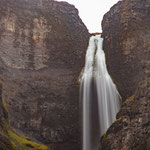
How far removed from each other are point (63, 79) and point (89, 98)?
5221 mm

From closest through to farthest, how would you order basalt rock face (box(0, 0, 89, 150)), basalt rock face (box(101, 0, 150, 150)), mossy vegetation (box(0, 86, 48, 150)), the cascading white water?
1. mossy vegetation (box(0, 86, 48, 150))
2. basalt rock face (box(101, 0, 150, 150))
3. the cascading white water
4. basalt rock face (box(0, 0, 89, 150))

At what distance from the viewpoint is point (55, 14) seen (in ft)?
115

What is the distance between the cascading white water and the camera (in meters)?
22.7

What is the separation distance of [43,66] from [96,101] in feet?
30.4

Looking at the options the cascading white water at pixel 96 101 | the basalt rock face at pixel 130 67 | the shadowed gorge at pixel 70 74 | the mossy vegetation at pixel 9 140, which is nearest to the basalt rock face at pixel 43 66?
the shadowed gorge at pixel 70 74

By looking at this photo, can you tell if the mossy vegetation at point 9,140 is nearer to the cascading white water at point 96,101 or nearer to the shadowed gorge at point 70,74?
the shadowed gorge at point 70,74

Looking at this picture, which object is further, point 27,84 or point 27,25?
point 27,25

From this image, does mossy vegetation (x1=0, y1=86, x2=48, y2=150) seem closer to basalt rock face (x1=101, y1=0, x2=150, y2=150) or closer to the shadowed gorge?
the shadowed gorge

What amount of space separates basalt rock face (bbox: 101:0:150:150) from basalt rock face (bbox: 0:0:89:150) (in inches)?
193

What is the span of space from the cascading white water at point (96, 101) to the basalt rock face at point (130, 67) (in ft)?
4.11

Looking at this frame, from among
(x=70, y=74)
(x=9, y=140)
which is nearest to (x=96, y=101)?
(x=70, y=74)

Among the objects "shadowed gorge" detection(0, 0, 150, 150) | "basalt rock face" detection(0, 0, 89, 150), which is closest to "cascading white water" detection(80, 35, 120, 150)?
"shadowed gorge" detection(0, 0, 150, 150)

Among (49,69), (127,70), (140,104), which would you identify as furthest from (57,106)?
(140,104)

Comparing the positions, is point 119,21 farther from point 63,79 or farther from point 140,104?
point 140,104
